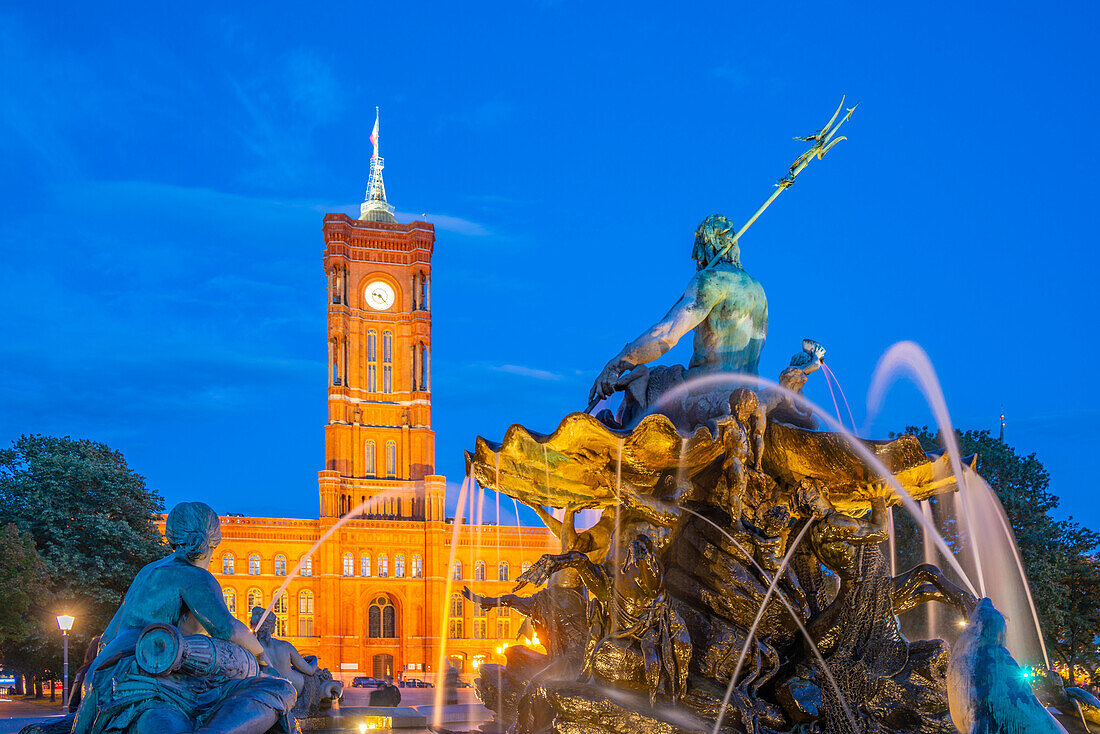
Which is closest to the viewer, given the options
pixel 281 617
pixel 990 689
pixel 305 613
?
pixel 990 689

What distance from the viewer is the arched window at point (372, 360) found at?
71312 millimetres

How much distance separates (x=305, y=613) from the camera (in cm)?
6219

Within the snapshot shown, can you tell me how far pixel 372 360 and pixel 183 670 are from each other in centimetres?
6885

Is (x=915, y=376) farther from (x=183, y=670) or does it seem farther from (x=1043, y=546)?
(x=1043, y=546)

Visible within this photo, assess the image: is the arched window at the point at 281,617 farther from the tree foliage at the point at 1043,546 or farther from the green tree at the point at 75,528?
the tree foliage at the point at 1043,546

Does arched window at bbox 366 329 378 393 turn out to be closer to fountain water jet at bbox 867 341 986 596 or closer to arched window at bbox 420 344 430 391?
arched window at bbox 420 344 430 391

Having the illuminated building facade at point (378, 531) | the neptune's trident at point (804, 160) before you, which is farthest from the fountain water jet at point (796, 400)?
the illuminated building facade at point (378, 531)

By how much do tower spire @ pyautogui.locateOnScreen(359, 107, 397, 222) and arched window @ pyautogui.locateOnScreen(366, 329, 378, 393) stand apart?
12.3 metres

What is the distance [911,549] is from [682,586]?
1544cm

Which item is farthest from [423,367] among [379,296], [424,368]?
[379,296]

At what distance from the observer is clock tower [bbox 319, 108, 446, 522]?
66.6 meters

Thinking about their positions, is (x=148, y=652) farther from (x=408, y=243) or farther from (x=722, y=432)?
(x=408, y=243)

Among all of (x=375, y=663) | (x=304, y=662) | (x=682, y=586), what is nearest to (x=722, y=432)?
(x=682, y=586)

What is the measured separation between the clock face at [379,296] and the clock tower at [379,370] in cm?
7
